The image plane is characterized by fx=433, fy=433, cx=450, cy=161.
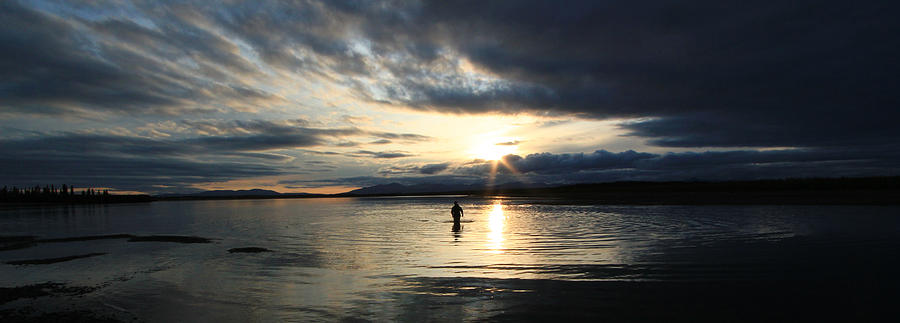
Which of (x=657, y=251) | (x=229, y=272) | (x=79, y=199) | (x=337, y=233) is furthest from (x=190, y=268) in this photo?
(x=79, y=199)

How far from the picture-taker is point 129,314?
11.8 meters

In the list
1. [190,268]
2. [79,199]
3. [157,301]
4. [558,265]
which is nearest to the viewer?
[157,301]

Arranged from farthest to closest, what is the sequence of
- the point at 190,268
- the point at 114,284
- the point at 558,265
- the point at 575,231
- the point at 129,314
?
1. the point at 575,231
2. the point at 190,268
3. the point at 558,265
4. the point at 114,284
5. the point at 129,314

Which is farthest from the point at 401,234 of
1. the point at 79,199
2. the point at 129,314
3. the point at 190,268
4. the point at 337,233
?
the point at 79,199

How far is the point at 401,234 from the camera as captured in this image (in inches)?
1254

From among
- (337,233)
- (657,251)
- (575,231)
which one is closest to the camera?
(657,251)

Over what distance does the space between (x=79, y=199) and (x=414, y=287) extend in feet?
742

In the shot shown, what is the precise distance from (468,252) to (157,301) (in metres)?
13.0

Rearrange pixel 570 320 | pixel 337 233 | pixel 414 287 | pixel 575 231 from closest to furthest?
pixel 570 320 < pixel 414 287 < pixel 575 231 < pixel 337 233

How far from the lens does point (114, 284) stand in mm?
15734

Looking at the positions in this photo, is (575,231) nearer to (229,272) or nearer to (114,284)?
(229,272)

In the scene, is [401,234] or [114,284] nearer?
[114,284]

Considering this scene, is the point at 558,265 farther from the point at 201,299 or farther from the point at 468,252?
the point at 201,299

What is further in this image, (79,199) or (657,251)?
(79,199)
